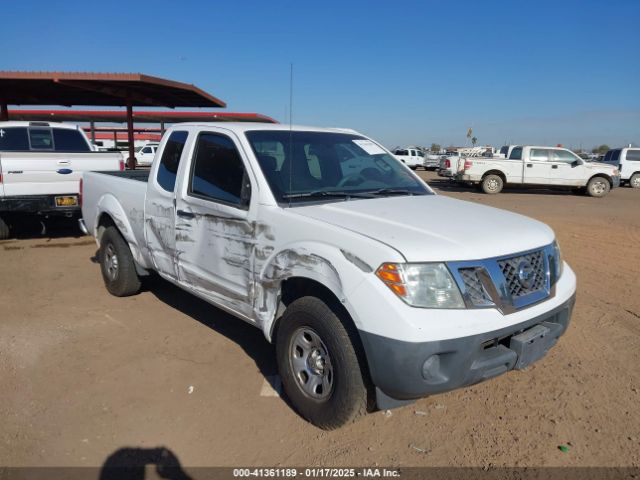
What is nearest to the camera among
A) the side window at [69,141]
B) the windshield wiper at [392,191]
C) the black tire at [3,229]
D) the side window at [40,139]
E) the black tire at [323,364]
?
the black tire at [323,364]

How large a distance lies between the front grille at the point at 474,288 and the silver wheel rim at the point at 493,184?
18318mm

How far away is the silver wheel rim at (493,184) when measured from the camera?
19.8 metres

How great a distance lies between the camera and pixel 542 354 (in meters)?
3.03

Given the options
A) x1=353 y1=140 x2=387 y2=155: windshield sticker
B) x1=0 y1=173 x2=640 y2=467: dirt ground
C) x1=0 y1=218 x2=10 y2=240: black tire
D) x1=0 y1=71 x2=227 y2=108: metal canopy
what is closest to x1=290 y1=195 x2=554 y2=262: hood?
x1=0 y1=173 x2=640 y2=467: dirt ground

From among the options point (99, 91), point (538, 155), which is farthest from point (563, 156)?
point (99, 91)

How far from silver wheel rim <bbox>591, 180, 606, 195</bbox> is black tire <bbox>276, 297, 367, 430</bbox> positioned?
63.8 feet

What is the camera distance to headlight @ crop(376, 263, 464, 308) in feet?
8.39

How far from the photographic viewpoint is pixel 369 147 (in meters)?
4.45

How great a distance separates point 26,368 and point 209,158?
2.19 meters

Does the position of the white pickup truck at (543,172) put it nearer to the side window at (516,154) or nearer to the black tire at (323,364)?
the side window at (516,154)

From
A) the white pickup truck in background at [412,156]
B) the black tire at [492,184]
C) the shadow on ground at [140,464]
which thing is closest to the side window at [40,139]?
the shadow on ground at [140,464]

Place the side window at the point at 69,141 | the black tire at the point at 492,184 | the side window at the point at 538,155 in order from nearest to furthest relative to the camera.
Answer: the side window at the point at 69,141 < the side window at the point at 538,155 < the black tire at the point at 492,184

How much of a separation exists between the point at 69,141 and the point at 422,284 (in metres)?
9.29

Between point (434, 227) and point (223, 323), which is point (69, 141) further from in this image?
point (434, 227)
